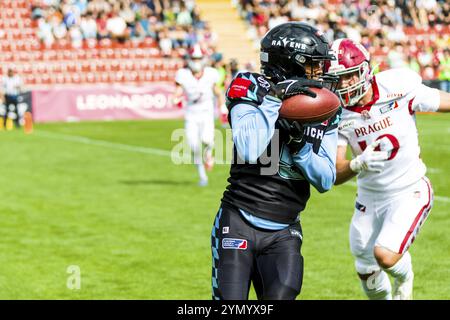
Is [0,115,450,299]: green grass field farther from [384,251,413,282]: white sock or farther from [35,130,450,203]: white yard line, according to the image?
[384,251,413,282]: white sock

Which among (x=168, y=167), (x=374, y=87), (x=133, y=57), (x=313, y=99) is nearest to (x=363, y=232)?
(x=374, y=87)

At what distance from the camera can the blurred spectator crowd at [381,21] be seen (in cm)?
3665

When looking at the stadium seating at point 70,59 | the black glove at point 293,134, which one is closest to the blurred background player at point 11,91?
the stadium seating at point 70,59

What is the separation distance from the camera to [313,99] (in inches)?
188

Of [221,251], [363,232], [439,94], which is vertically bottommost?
[363,232]

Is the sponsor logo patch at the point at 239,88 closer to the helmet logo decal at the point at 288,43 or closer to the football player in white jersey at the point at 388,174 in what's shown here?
the helmet logo decal at the point at 288,43

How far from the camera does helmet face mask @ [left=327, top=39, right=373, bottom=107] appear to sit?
6590 millimetres

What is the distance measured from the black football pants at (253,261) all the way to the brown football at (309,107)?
0.77m

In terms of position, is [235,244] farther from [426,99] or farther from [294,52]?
[426,99]

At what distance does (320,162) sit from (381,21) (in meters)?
33.8

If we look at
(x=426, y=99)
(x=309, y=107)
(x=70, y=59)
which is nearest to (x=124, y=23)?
(x=70, y=59)

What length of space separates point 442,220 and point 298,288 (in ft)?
23.7

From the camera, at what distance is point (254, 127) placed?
482 cm
